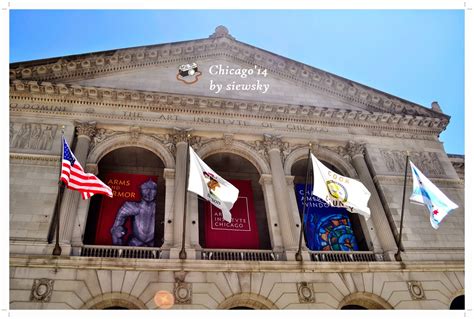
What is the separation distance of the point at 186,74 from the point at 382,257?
13.1 metres

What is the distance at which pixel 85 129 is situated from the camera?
17.2 m

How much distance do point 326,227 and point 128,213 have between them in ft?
27.8

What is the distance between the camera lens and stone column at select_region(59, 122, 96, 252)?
1401cm

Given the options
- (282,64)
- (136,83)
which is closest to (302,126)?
(282,64)

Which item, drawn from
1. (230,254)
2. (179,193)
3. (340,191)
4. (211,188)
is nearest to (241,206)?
(230,254)

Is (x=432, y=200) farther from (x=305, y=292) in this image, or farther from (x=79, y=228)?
(x=79, y=228)

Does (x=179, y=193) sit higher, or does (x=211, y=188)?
(x=179, y=193)

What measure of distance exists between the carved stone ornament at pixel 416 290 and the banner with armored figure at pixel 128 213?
10.1 m

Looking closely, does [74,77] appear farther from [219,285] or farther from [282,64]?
[219,285]

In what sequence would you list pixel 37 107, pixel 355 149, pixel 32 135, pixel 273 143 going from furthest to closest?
1. pixel 355 149
2. pixel 273 143
3. pixel 37 107
4. pixel 32 135

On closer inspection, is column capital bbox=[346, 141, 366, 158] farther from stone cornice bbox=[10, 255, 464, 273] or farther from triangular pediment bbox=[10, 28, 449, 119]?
stone cornice bbox=[10, 255, 464, 273]

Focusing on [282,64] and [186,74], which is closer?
[186,74]
